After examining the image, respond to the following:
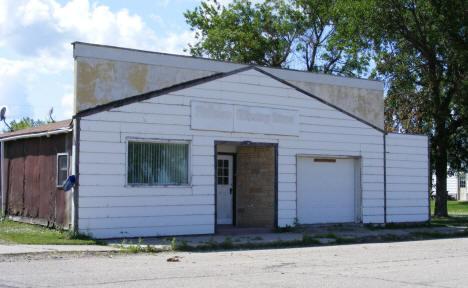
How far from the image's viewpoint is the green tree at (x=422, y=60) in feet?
77.5

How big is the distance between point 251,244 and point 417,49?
50.8 feet

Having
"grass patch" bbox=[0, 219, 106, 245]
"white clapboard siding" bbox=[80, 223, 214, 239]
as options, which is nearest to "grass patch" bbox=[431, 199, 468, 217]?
"white clapboard siding" bbox=[80, 223, 214, 239]

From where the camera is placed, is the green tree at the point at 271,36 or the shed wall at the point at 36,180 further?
the green tree at the point at 271,36

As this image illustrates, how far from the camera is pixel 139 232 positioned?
14734 millimetres

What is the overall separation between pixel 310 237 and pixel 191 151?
12.7 feet

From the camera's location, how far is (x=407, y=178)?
2006 cm

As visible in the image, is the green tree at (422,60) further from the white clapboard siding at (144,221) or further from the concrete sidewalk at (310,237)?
the white clapboard siding at (144,221)

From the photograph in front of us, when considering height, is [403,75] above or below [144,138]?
above

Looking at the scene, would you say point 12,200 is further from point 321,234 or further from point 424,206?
point 424,206

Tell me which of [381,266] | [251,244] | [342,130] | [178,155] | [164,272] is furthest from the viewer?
[342,130]

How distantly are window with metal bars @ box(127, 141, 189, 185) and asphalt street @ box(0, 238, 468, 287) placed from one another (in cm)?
318

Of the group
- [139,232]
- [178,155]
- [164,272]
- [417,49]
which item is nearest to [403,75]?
[417,49]

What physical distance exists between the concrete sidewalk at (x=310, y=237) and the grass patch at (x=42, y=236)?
28.1 inches

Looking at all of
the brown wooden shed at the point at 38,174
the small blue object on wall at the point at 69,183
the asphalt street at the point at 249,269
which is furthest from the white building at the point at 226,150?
the asphalt street at the point at 249,269
